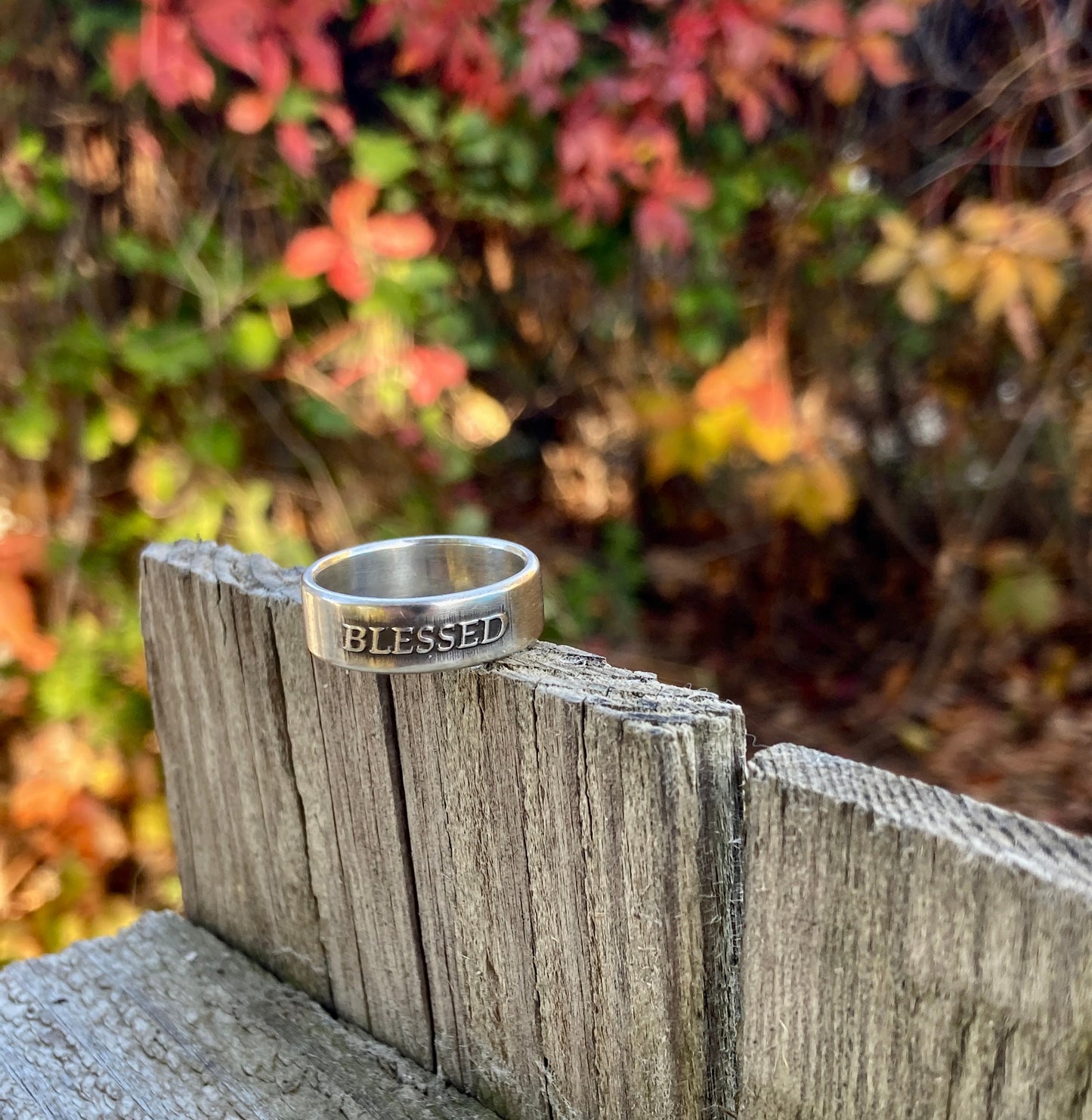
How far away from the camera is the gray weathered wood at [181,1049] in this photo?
3.36 ft

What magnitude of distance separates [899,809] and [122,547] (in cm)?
232

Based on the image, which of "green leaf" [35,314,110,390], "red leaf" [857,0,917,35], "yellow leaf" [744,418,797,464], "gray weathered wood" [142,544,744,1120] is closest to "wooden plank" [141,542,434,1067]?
"gray weathered wood" [142,544,744,1120]

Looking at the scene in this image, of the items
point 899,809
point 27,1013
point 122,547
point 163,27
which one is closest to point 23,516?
point 122,547

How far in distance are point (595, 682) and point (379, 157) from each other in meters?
1.75

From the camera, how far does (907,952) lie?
74 cm

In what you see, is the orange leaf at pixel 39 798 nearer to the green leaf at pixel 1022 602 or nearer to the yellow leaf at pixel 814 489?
the yellow leaf at pixel 814 489

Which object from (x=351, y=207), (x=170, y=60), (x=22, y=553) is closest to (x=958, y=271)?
(x=351, y=207)

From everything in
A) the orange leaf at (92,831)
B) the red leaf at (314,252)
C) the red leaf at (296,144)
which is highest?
the red leaf at (296,144)

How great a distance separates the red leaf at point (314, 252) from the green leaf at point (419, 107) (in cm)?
35

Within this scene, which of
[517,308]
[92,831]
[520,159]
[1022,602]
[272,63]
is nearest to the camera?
[272,63]

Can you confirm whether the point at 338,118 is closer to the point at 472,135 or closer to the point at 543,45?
the point at 472,135

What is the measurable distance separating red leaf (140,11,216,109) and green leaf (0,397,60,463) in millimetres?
796

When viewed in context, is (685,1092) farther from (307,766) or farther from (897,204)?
(897,204)

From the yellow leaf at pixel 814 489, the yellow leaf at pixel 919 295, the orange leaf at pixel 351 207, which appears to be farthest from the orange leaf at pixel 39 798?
the yellow leaf at pixel 919 295
